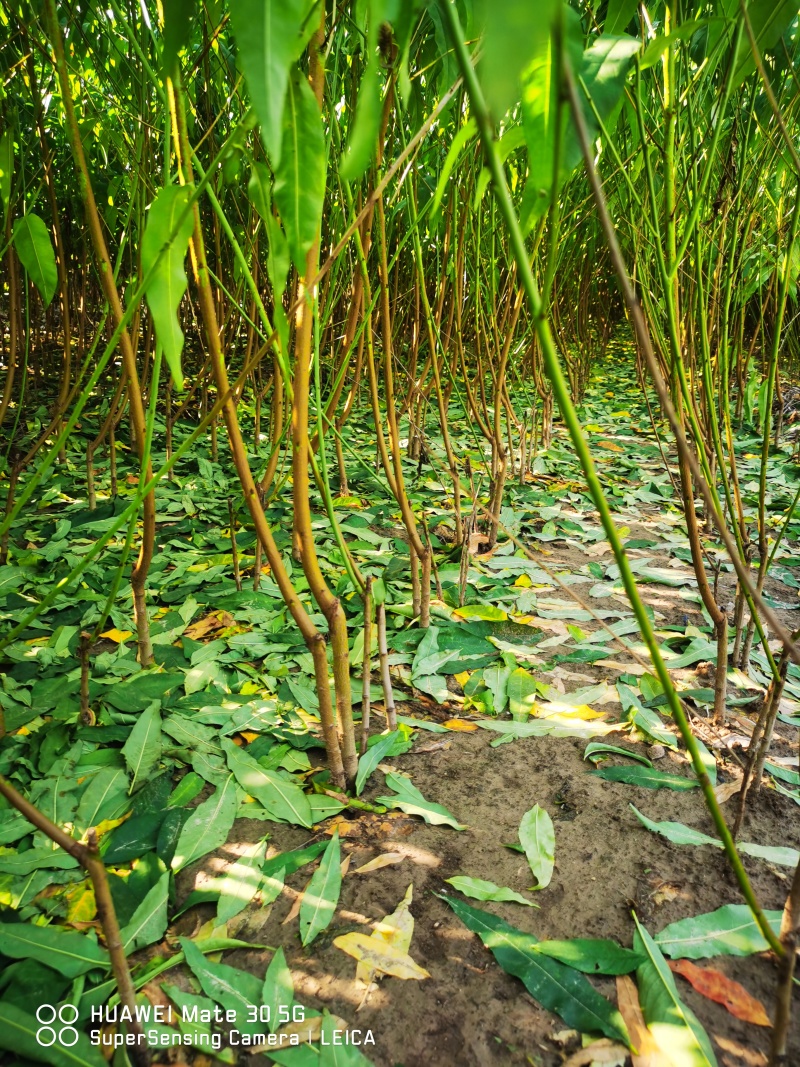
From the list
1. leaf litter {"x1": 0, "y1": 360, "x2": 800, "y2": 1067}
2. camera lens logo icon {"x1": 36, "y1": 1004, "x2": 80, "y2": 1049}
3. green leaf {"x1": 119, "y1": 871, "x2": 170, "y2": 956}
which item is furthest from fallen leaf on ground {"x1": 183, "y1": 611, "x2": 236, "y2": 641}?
camera lens logo icon {"x1": 36, "y1": 1004, "x2": 80, "y2": 1049}

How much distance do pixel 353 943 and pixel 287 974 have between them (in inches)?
2.6

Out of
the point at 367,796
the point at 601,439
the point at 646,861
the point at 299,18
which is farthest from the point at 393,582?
the point at 601,439

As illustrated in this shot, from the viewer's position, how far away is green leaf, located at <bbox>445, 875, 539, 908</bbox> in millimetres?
674

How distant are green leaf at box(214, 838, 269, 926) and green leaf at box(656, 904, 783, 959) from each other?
0.40 metres

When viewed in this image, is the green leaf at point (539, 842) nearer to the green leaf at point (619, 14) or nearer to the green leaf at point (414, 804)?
the green leaf at point (414, 804)

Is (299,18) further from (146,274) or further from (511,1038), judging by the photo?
(511,1038)

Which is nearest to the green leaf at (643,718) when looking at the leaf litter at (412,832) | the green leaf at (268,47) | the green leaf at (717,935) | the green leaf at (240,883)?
the leaf litter at (412,832)

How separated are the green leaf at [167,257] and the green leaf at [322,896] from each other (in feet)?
1.71

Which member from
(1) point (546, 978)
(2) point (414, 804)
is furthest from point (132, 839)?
(1) point (546, 978)

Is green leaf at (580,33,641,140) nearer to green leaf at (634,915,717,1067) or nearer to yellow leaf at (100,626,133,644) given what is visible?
green leaf at (634,915,717,1067)

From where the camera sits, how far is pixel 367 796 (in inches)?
32.2

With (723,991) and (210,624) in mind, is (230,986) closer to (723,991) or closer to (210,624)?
(723,991)

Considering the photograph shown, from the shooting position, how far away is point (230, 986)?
1.91 ft

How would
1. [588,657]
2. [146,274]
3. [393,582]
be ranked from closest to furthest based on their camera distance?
1. [146,274]
2. [588,657]
3. [393,582]
